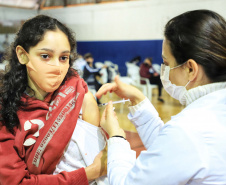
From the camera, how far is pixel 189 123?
75 cm

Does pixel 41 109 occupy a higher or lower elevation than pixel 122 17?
lower

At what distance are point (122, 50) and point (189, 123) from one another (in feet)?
23.4

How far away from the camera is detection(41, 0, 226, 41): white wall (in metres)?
6.04

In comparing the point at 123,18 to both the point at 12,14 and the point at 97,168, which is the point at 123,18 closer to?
the point at 12,14

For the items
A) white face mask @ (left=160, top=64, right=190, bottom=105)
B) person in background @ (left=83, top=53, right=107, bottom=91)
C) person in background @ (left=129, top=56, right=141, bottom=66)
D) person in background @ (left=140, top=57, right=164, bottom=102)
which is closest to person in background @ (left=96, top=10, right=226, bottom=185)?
white face mask @ (left=160, top=64, right=190, bottom=105)

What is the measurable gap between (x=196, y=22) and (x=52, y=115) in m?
0.63

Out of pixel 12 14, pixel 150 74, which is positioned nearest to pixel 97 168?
pixel 150 74

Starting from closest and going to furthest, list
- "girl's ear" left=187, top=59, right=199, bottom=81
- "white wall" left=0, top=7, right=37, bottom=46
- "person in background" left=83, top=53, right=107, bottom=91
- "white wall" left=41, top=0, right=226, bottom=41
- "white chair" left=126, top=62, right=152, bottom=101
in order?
"girl's ear" left=187, top=59, right=199, bottom=81 < "person in background" left=83, top=53, right=107, bottom=91 < "white wall" left=41, top=0, right=226, bottom=41 < "white chair" left=126, top=62, right=152, bottom=101 < "white wall" left=0, top=7, right=37, bottom=46

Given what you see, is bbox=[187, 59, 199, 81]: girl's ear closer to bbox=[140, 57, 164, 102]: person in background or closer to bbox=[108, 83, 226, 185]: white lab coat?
bbox=[108, 83, 226, 185]: white lab coat

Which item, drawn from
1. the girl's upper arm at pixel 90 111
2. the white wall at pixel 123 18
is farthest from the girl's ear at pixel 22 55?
the white wall at pixel 123 18

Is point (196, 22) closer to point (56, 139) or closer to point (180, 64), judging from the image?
point (180, 64)

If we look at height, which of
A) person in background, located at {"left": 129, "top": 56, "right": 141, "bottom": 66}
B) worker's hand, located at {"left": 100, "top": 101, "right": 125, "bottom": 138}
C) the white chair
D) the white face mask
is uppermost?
the white face mask

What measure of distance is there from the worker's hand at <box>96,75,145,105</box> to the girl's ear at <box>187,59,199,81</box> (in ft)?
1.13

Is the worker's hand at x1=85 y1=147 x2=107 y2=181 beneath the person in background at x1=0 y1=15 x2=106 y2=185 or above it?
beneath
